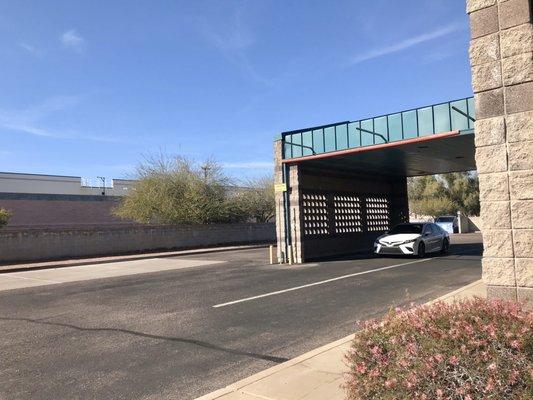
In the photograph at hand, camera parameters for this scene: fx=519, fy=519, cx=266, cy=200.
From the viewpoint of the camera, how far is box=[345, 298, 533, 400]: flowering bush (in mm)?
3066

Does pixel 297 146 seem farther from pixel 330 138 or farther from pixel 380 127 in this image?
pixel 380 127

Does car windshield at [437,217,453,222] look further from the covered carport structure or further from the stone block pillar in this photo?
the stone block pillar

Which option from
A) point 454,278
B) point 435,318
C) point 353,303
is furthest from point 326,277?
point 435,318

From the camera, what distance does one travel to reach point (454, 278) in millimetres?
13734

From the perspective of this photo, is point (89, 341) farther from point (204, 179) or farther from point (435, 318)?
point (204, 179)

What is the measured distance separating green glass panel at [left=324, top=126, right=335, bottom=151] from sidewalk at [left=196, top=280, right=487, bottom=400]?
13.3 m

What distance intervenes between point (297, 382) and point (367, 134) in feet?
45.5

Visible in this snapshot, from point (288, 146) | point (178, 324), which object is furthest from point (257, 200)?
point (178, 324)

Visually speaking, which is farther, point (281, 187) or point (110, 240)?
point (110, 240)

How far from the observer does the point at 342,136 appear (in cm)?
1875

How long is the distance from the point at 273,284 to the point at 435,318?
1003 cm

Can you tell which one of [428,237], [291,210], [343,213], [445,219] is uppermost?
[291,210]

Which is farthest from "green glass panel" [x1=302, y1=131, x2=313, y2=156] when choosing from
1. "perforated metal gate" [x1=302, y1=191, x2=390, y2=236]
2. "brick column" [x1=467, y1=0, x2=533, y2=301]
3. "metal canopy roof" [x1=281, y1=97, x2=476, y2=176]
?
"brick column" [x1=467, y1=0, x2=533, y2=301]

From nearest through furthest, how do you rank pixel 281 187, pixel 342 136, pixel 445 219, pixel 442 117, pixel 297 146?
pixel 442 117
pixel 342 136
pixel 297 146
pixel 281 187
pixel 445 219
